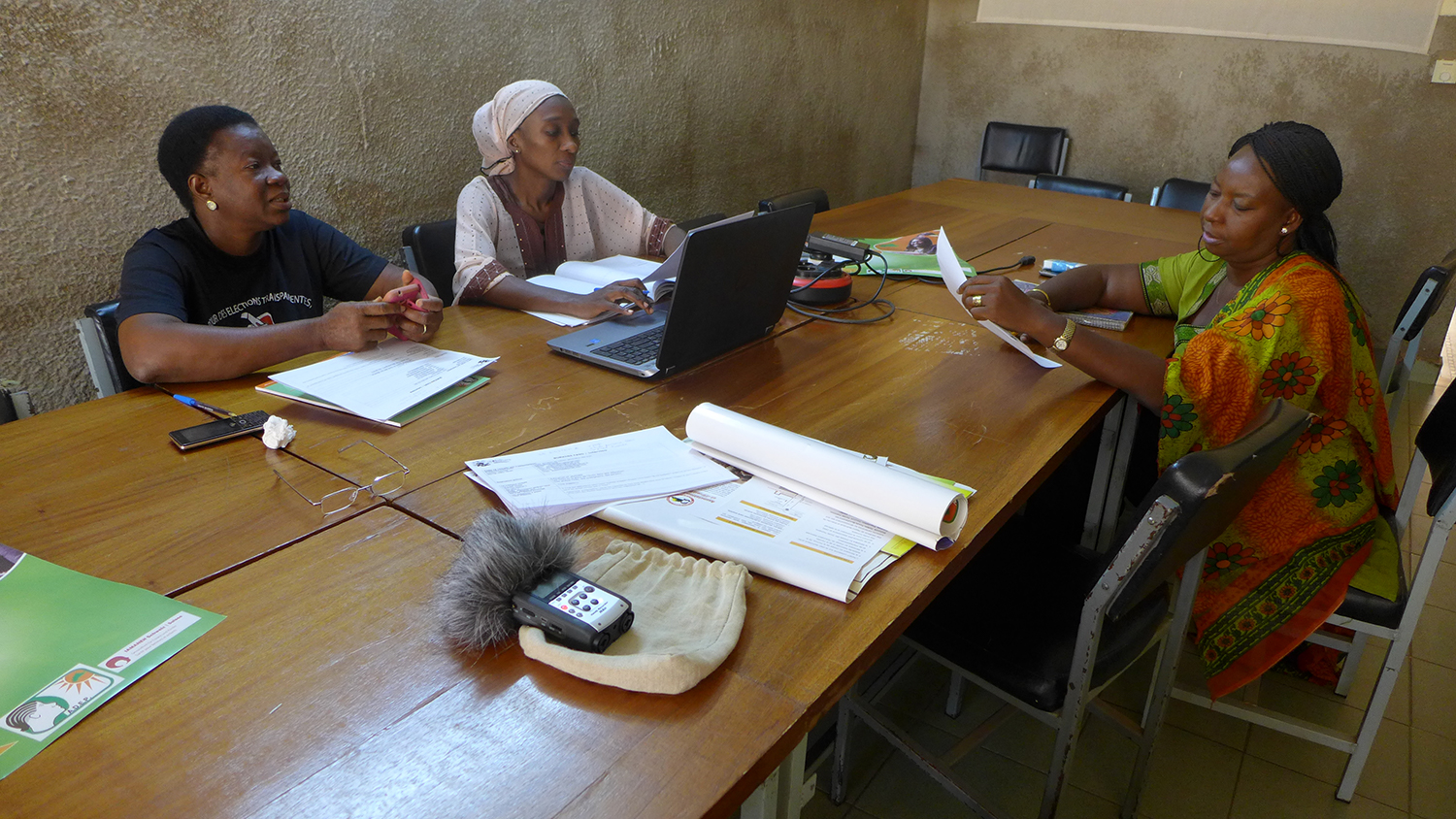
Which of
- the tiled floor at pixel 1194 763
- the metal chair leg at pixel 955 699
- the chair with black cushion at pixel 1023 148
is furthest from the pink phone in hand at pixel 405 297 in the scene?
the chair with black cushion at pixel 1023 148

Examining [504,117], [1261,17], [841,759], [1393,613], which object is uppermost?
[1261,17]

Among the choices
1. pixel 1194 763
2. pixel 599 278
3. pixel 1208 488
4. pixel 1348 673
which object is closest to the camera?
pixel 1208 488

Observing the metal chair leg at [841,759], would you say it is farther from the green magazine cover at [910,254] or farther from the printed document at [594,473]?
the green magazine cover at [910,254]

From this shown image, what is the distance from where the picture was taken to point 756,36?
400 centimetres

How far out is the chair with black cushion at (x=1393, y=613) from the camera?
1446 millimetres

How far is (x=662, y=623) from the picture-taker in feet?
2.89

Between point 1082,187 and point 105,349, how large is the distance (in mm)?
3672

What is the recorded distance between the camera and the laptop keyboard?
5.26 ft

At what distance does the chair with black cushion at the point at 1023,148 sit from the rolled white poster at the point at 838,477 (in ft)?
13.4

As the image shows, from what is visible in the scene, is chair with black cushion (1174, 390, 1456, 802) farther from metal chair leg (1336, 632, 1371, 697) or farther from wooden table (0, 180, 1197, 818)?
wooden table (0, 180, 1197, 818)

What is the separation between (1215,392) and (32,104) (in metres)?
2.56

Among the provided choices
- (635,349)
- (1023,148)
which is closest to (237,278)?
(635,349)

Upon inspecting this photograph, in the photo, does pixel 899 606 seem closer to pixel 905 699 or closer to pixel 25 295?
pixel 905 699

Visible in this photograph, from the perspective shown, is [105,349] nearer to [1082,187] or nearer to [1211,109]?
[1082,187]
